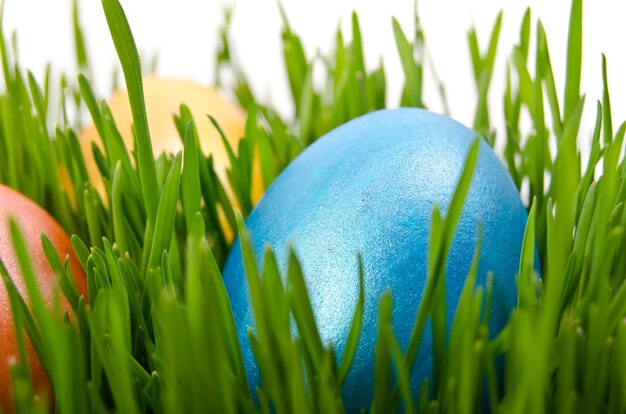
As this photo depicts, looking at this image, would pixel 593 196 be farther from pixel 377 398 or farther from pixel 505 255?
pixel 377 398

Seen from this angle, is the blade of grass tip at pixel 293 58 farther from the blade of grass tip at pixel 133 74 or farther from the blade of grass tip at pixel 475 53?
the blade of grass tip at pixel 133 74

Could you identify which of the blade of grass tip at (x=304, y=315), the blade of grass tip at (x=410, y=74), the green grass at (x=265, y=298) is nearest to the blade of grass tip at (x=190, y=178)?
the green grass at (x=265, y=298)

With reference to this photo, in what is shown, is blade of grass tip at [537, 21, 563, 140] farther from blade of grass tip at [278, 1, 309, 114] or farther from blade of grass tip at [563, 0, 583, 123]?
blade of grass tip at [278, 1, 309, 114]

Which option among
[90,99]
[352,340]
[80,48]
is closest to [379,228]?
[352,340]

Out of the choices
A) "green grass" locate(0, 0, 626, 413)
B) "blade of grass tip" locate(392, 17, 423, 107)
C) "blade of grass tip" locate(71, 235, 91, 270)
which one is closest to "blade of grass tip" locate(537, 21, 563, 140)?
"green grass" locate(0, 0, 626, 413)

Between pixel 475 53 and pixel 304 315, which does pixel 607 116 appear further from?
pixel 304 315

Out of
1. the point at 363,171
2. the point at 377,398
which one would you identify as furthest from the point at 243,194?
the point at 377,398
